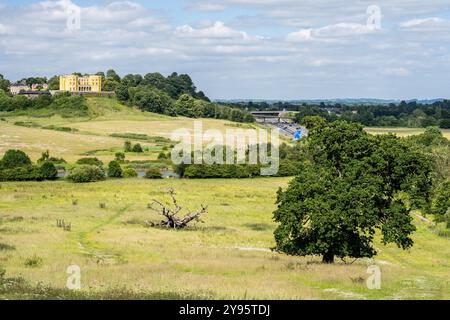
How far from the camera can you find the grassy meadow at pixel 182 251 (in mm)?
27875

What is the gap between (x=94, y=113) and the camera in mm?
194250

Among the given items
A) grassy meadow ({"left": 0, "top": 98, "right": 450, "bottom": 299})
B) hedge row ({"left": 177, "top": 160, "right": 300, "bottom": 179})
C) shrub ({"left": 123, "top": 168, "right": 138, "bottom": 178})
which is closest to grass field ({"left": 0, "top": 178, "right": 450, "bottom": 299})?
grassy meadow ({"left": 0, "top": 98, "right": 450, "bottom": 299})

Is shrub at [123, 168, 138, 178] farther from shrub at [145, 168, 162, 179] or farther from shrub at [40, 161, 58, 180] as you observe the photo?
shrub at [40, 161, 58, 180]

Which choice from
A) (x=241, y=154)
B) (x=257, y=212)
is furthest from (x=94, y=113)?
(x=257, y=212)

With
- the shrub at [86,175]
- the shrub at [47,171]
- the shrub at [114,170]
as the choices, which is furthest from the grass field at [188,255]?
the shrub at [114,170]

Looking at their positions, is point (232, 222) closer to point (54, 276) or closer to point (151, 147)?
point (54, 276)

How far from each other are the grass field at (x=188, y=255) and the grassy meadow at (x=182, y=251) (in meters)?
0.07

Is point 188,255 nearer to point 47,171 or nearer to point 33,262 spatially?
point 33,262

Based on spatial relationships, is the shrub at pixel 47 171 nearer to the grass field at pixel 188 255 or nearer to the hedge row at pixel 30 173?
the hedge row at pixel 30 173

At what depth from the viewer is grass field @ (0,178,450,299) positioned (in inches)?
1104

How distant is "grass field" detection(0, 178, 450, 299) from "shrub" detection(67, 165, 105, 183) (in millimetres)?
10978

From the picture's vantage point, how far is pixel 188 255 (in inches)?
1564

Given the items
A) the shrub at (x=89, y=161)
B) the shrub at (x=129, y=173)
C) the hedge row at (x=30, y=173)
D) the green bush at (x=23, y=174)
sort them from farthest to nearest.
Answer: the shrub at (x=89, y=161)
the shrub at (x=129, y=173)
the hedge row at (x=30, y=173)
the green bush at (x=23, y=174)

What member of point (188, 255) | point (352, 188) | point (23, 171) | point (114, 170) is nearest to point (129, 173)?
point (114, 170)
